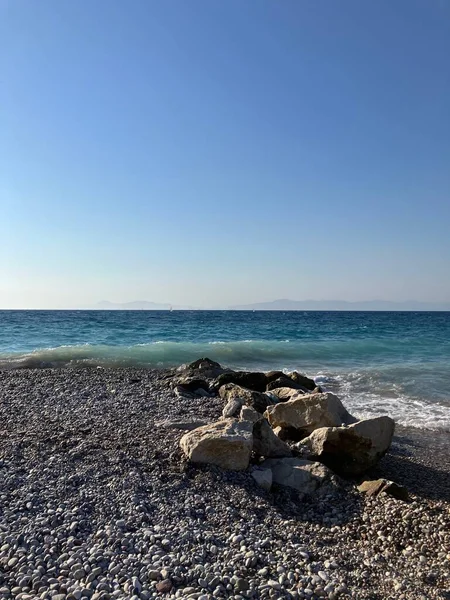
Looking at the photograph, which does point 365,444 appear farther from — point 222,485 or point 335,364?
point 335,364

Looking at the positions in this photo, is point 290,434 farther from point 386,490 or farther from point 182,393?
point 182,393

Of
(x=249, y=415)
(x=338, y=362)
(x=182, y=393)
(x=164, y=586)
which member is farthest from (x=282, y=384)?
(x=338, y=362)

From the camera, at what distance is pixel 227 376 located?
42.5 feet

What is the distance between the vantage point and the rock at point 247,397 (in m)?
10.1

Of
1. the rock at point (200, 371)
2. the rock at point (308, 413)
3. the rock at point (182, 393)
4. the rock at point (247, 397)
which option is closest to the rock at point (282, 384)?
the rock at point (247, 397)

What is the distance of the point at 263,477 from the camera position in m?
6.19

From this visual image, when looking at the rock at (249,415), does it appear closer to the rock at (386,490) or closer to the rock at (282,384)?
the rock at (386,490)

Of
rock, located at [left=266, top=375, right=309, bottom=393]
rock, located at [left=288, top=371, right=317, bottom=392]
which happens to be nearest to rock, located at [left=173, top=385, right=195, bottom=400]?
rock, located at [left=266, top=375, right=309, bottom=393]

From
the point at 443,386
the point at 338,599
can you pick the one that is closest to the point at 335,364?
the point at 443,386

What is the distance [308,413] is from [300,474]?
2148 millimetres

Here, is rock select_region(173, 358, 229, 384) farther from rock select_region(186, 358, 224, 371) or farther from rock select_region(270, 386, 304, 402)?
rock select_region(270, 386, 304, 402)

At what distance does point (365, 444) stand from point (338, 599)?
3.32 meters

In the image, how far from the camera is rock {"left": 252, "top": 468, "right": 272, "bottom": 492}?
608cm

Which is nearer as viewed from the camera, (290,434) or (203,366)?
(290,434)
